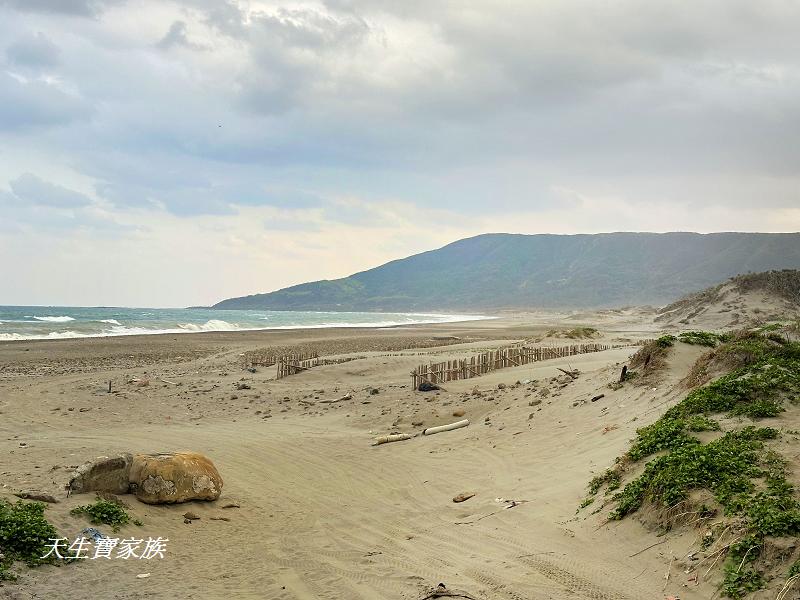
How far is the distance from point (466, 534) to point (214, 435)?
7.87 metres

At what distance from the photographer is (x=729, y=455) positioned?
21.4 ft

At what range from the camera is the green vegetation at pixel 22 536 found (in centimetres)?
542

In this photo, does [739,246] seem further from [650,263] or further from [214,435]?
[214,435]

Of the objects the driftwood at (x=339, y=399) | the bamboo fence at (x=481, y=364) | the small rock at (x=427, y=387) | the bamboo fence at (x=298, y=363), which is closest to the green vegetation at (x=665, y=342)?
the small rock at (x=427, y=387)

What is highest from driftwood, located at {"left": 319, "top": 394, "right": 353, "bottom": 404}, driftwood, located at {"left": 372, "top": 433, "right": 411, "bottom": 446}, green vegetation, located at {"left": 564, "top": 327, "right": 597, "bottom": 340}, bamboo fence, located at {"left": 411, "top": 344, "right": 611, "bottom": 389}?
green vegetation, located at {"left": 564, "top": 327, "right": 597, "bottom": 340}

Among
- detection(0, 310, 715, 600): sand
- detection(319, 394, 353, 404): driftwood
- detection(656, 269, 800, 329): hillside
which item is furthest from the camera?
detection(656, 269, 800, 329): hillside

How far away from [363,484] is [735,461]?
209 inches

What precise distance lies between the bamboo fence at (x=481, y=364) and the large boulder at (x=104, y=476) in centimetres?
1069

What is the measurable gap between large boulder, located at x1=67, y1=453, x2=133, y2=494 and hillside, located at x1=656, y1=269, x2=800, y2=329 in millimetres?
33386

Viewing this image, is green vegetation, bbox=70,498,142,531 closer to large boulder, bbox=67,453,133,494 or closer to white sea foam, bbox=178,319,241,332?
large boulder, bbox=67,453,133,494

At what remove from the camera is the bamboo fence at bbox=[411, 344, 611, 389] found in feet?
58.9

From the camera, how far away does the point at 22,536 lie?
5.69 m

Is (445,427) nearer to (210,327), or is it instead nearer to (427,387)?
(427,387)

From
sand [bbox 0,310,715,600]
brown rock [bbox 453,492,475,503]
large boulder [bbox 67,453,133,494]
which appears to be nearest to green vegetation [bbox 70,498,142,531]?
sand [bbox 0,310,715,600]
